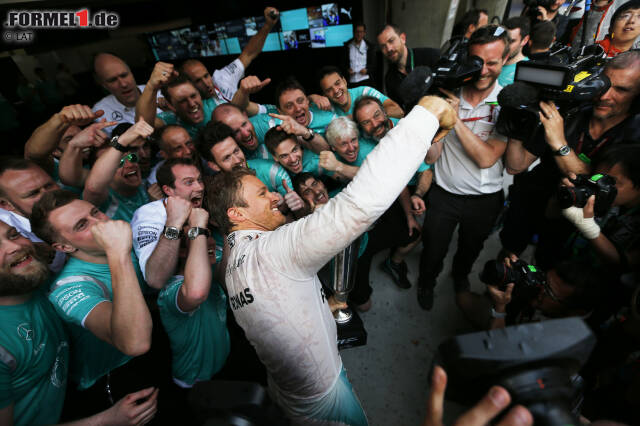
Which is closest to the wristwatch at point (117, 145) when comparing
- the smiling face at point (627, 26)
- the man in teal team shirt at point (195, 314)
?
the man in teal team shirt at point (195, 314)

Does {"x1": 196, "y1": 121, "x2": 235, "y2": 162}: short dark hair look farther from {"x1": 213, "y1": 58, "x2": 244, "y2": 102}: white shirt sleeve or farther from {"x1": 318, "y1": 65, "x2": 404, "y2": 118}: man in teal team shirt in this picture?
{"x1": 213, "y1": 58, "x2": 244, "y2": 102}: white shirt sleeve

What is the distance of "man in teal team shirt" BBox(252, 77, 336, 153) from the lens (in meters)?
2.40

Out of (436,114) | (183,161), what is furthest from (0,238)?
(436,114)

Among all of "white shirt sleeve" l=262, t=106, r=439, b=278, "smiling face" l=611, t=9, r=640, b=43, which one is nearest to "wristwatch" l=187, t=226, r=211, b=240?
"white shirt sleeve" l=262, t=106, r=439, b=278

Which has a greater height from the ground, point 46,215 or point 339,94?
point 339,94

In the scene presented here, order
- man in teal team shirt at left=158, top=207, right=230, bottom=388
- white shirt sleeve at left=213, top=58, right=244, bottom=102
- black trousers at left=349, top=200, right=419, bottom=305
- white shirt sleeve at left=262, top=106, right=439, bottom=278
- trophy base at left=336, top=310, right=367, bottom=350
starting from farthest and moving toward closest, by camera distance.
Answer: white shirt sleeve at left=213, top=58, right=244, bottom=102 < black trousers at left=349, top=200, right=419, bottom=305 < trophy base at left=336, top=310, right=367, bottom=350 < man in teal team shirt at left=158, top=207, right=230, bottom=388 < white shirt sleeve at left=262, top=106, right=439, bottom=278

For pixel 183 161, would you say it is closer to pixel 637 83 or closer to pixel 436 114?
pixel 436 114

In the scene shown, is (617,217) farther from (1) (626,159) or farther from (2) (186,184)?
(2) (186,184)

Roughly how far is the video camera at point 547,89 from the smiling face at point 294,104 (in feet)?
5.79

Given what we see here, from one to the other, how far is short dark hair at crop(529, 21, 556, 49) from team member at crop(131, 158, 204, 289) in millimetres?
3959

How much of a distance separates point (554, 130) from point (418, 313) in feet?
5.99

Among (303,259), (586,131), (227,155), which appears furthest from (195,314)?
(586,131)

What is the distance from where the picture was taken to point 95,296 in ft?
4.40

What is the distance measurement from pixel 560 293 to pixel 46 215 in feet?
9.07
